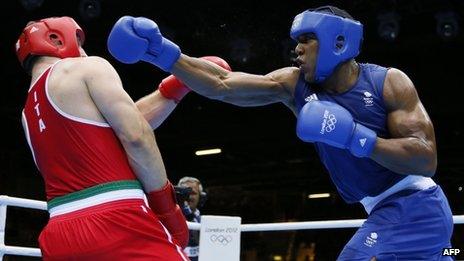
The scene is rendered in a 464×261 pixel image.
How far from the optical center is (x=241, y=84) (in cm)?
246

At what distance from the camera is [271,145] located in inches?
503

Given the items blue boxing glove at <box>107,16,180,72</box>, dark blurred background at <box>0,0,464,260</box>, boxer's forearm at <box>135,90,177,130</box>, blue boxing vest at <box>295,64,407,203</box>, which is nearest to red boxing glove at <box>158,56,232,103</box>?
boxer's forearm at <box>135,90,177,130</box>

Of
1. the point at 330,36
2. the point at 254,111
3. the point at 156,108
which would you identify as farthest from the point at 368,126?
the point at 254,111

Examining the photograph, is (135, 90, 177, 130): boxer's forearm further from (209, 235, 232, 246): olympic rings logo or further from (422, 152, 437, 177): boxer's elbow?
(209, 235, 232, 246): olympic rings logo

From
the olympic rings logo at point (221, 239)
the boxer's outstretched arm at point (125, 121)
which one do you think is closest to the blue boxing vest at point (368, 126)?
the boxer's outstretched arm at point (125, 121)

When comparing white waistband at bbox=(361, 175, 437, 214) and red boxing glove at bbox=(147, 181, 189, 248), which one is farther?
white waistband at bbox=(361, 175, 437, 214)

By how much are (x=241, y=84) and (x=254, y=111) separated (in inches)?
324

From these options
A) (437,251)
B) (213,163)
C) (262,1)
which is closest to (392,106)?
(437,251)

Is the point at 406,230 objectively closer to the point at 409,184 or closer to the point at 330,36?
the point at 409,184

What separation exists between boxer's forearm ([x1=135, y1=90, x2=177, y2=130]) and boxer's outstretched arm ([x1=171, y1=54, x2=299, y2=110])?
0.10m

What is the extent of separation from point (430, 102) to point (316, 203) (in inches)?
222

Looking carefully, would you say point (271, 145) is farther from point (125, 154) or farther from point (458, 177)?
point (125, 154)

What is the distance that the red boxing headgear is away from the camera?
80.2 inches

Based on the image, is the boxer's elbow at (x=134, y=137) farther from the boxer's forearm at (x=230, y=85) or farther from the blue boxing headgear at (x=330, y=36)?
the blue boxing headgear at (x=330, y=36)
